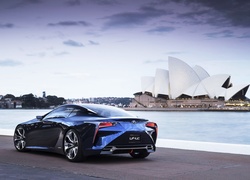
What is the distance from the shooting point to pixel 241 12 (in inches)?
4993

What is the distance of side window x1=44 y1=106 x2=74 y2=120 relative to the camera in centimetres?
1060

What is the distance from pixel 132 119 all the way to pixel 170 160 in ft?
4.02

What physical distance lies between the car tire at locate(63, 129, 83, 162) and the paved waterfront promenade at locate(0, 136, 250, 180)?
0.14 m

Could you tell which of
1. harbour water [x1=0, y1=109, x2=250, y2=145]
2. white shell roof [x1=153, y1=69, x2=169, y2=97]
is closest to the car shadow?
harbour water [x1=0, y1=109, x2=250, y2=145]

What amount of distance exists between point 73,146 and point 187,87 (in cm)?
9414

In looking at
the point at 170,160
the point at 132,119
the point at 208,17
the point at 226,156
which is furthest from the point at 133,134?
the point at 208,17

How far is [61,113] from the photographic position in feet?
35.3

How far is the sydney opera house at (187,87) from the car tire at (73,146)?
86653mm

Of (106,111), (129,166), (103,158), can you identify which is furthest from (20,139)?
(129,166)

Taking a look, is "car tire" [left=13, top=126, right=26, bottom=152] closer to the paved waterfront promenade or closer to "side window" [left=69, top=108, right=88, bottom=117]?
the paved waterfront promenade

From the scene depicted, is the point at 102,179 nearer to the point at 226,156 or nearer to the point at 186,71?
the point at 226,156

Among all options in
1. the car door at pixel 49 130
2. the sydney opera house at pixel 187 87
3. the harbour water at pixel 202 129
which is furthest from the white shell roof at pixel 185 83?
the car door at pixel 49 130

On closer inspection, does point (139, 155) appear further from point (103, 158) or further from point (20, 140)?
point (20, 140)

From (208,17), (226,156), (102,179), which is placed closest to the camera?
(102,179)
